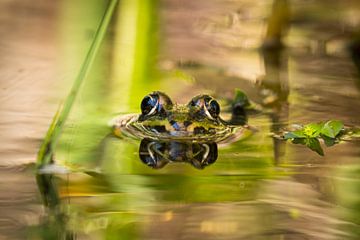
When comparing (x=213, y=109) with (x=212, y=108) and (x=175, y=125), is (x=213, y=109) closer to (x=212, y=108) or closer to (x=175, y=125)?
Result: (x=212, y=108)

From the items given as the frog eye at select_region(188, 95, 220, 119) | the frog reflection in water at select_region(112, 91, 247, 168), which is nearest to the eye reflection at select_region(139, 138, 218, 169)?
the frog reflection in water at select_region(112, 91, 247, 168)

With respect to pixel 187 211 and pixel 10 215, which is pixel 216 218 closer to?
pixel 187 211

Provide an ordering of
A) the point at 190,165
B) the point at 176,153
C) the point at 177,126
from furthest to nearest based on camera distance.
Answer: the point at 177,126
the point at 176,153
the point at 190,165

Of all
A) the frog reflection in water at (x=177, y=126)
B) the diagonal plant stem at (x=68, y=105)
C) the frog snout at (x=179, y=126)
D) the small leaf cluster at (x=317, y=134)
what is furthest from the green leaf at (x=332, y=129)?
the diagonal plant stem at (x=68, y=105)

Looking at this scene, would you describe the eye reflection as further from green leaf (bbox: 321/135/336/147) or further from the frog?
green leaf (bbox: 321/135/336/147)

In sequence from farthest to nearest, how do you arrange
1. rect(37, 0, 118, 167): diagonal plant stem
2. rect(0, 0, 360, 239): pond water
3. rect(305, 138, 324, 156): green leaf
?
rect(305, 138, 324, 156): green leaf, rect(37, 0, 118, 167): diagonal plant stem, rect(0, 0, 360, 239): pond water

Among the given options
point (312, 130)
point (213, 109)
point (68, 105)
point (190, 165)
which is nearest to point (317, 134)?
point (312, 130)

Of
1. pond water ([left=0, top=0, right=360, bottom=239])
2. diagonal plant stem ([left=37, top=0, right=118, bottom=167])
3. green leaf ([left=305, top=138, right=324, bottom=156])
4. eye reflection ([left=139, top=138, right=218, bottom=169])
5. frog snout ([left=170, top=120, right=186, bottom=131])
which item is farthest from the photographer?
frog snout ([left=170, top=120, right=186, bottom=131])
